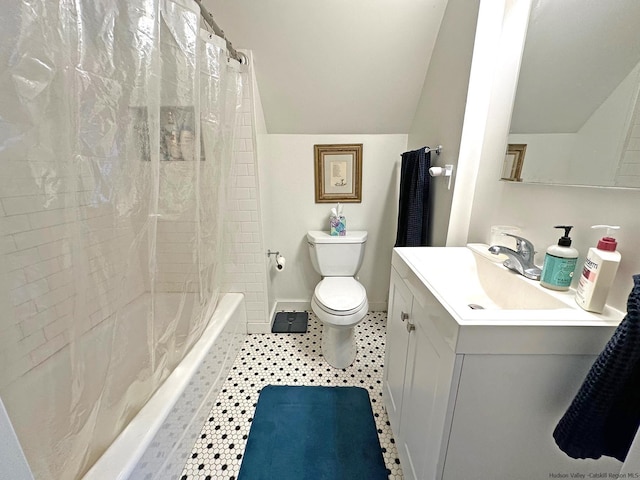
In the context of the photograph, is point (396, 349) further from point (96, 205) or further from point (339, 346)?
→ point (96, 205)

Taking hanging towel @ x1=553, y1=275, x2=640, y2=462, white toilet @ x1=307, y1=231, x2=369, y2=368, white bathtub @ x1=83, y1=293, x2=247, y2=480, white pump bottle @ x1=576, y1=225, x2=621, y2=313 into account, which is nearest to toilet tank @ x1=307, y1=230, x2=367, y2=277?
white toilet @ x1=307, y1=231, x2=369, y2=368

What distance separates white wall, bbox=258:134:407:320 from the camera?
5.99ft

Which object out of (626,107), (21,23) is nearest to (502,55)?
(626,107)

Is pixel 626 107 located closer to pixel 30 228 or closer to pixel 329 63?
pixel 329 63

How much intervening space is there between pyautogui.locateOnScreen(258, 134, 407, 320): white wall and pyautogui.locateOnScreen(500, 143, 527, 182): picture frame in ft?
2.91

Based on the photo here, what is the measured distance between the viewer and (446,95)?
4.11 feet

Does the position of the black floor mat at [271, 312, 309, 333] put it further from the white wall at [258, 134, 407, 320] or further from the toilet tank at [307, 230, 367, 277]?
the toilet tank at [307, 230, 367, 277]

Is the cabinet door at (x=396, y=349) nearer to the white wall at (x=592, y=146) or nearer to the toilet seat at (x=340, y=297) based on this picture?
the toilet seat at (x=340, y=297)

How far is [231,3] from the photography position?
1.23 m

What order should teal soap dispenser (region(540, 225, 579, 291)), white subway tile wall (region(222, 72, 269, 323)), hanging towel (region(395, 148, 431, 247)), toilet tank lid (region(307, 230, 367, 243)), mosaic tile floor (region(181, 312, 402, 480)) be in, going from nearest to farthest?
teal soap dispenser (region(540, 225, 579, 291))
mosaic tile floor (region(181, 312, 402, 480))
hanging towel (region(395, 148, 431, 247))
white subway tile wall (region(222, 72, 269, 323))
toilet tank lid (region(307, 230, 367, 243))

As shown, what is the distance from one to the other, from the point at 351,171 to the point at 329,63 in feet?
2.26

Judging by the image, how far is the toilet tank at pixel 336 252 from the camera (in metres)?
1.82

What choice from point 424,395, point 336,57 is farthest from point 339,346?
point 336,57

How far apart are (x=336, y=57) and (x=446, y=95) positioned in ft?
2.12
